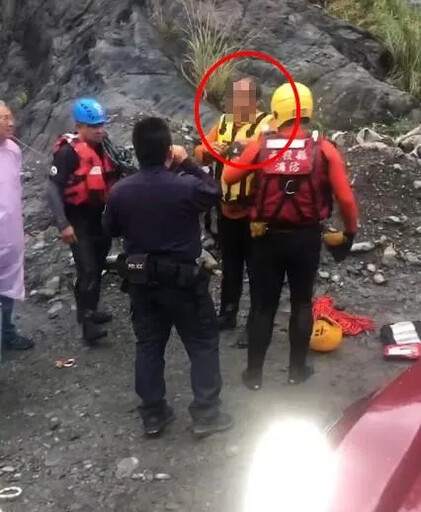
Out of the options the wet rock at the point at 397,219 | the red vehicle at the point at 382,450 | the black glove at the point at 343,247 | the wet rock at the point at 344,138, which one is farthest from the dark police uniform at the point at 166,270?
the wet rock at the point at 344,138

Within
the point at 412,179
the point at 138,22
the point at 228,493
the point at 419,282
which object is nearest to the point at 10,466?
the point at 228,493

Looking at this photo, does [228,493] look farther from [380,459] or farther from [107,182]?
[107,182]

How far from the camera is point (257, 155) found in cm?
454

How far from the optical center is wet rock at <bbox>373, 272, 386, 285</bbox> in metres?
6.68

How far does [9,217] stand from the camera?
522cm

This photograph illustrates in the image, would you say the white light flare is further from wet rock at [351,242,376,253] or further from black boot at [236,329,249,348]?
wet rock at [351,242,376,253]

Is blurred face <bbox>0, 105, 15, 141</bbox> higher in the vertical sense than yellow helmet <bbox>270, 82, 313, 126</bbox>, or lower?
lower

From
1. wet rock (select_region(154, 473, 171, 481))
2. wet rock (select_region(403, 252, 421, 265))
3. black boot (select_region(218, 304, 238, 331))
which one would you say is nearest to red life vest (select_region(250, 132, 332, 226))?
black boot (select_region(218, 304, 238, 331))

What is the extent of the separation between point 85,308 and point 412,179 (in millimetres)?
3513

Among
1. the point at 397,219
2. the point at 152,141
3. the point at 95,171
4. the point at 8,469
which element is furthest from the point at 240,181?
the point at 397,219

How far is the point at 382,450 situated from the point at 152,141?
6.98 feet

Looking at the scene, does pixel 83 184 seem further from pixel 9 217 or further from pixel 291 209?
pixel 291 209

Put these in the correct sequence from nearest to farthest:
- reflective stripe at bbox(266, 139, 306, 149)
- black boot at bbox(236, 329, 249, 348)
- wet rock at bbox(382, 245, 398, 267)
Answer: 1. reflective stripe at bbox(266, 139, 306, 149)
2. black boot at bbox(236, 329, 249, 348)
3. wet rock at bbox(382, 245, 398, 267)

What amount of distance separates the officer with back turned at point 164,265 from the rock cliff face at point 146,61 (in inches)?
169
